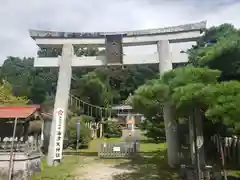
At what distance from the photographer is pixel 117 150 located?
Result: 1488 cm

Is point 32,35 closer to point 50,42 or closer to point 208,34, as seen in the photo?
point 50,42

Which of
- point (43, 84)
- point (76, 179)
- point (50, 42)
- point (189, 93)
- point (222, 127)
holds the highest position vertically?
point (43, 84)

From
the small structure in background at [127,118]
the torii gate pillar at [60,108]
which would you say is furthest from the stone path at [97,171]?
the small structure in background at [127,118]

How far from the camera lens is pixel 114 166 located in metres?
11.9

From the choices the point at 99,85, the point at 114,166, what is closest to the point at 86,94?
the point at 99,85

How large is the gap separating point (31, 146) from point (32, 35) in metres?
6.05

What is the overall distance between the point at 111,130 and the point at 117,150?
11.8m

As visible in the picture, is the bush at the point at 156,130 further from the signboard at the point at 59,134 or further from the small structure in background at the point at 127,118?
the small structure in background at the point at 127,118

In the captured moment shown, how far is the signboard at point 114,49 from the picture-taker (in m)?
13.3

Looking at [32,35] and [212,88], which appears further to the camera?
[32,35]

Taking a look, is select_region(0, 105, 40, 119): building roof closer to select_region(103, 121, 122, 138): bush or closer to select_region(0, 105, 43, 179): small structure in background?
select_region(0, 105, 43, 179): small structure in background

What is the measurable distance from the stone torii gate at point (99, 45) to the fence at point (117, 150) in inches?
124

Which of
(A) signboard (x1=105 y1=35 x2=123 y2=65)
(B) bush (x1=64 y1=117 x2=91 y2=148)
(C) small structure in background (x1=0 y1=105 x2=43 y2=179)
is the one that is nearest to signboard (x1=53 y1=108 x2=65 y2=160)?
(C) small structure in background (x1=0 y1=105 x2=43 y2=179)

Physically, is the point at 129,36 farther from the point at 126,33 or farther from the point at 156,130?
the point at 156,130
